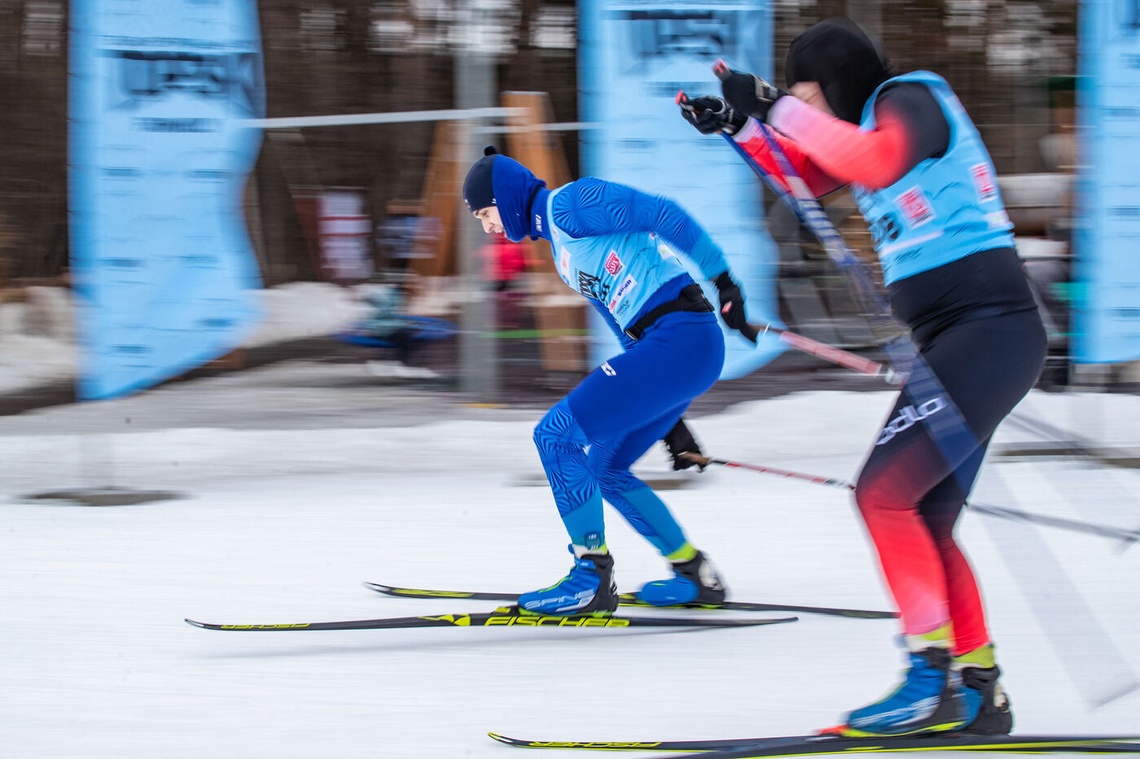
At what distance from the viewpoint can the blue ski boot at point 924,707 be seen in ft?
7.38

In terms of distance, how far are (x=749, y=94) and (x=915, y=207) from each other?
431 millimetres

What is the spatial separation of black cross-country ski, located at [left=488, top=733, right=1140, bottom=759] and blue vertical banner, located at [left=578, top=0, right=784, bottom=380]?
280 centimetres

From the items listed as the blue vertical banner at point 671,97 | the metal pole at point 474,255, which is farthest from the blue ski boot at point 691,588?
the metal pole at point 474,255

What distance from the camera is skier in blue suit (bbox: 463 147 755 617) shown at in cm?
299

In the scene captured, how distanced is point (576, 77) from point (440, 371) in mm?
2436

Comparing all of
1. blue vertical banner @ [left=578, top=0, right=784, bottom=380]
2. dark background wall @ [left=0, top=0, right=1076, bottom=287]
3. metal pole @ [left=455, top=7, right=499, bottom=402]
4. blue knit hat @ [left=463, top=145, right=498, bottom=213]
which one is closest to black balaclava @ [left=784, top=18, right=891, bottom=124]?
blue knit hat @ [left=463, top=145, right=498, bottom=213]

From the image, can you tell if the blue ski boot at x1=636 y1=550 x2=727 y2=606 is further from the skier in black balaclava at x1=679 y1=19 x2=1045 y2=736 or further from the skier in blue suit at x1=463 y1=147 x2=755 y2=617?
the skier in black balaclava at x1=679 y1=19 x2=1045 y2=736

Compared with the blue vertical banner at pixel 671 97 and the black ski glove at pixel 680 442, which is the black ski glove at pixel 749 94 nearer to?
the black ski glove at pixel 680 442

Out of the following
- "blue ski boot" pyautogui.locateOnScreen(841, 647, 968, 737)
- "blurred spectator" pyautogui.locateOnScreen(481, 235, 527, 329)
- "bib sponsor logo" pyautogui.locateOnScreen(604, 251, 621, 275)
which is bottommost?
"blue ski boot" pyautogui.locateOnScreen(841, 647, 968, 737)

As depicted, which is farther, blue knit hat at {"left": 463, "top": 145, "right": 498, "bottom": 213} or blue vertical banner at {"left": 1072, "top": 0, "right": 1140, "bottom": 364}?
blue vertical banner at {"left": 1072, "top": 0, "right": 1140, "bottom": 364}

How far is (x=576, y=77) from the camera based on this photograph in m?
8.01

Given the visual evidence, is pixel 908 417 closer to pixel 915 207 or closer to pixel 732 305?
pixel 915 207

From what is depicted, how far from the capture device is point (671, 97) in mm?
4930

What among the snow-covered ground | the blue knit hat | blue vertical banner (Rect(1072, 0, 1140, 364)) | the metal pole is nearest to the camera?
the snow-covered ground
